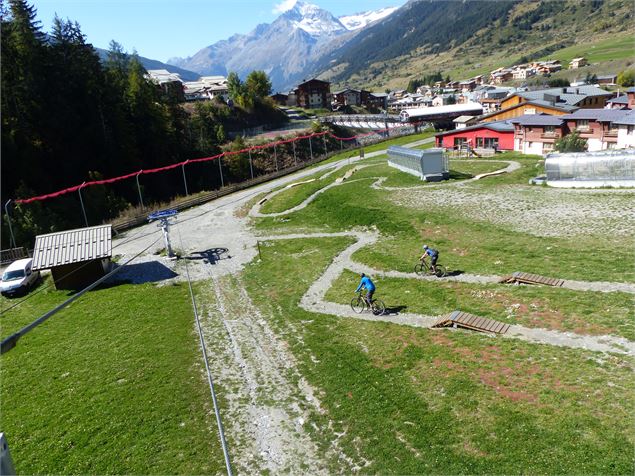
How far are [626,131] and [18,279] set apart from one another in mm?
67730

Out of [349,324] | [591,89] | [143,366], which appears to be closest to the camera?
[143,366]

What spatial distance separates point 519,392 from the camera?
1510cm

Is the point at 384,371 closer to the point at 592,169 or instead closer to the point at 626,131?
the point at 592,169

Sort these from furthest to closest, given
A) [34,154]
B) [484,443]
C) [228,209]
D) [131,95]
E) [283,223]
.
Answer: [131,95]
[34,154]
[228,209]
[283,223]
[484,443]

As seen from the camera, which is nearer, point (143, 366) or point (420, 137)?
point (143, 366)

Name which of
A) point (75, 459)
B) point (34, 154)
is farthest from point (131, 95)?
point (75, 459)

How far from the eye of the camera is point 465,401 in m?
15.1

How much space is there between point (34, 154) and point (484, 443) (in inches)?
2867

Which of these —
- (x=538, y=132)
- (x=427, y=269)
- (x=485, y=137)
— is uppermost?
(x=538, y=132)

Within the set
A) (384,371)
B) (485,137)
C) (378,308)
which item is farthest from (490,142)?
(384,371)

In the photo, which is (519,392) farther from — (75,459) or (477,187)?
(477,187)

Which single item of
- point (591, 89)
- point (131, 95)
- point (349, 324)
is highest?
point (131, 95)

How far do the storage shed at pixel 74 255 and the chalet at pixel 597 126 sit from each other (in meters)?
61.2

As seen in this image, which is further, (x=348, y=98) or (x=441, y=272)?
(x=348, y=98)
